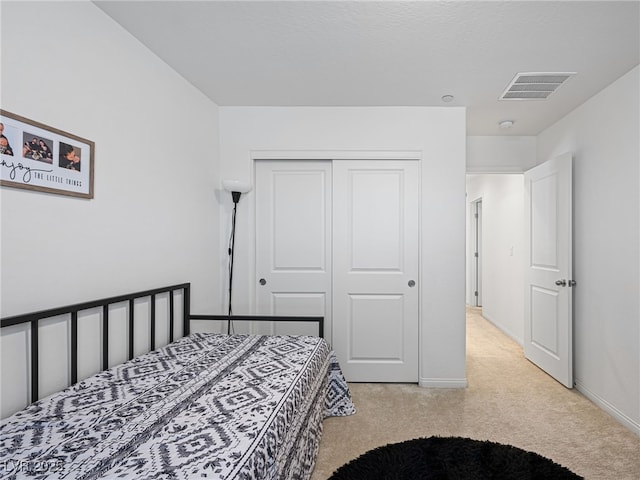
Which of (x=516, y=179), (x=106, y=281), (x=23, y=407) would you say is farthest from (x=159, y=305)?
(x=516, y=179)

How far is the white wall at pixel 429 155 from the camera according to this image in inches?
119

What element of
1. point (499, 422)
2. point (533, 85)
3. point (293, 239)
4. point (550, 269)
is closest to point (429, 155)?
point (533, 85)

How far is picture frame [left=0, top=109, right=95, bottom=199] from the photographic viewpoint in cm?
133

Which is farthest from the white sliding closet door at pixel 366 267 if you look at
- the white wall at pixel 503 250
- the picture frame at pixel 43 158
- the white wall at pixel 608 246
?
the white wall at pixel 503 250

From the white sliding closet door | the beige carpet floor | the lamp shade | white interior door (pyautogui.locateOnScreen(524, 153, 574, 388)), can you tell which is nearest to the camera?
the beige carpet floor

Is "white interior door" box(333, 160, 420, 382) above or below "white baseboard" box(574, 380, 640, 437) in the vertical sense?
above

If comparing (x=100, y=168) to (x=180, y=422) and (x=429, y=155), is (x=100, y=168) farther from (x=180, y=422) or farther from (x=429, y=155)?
(x=429, y=155)

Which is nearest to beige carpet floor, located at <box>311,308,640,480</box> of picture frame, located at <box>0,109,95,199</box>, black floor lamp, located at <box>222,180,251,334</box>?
black floor lamp, located at <box>222,180,251,334</box>

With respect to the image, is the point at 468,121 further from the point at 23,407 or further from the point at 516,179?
the point at 23,407

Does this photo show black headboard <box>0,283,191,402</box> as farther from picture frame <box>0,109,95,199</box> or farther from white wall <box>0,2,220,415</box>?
picture frame <box>0,109,95,199</box>

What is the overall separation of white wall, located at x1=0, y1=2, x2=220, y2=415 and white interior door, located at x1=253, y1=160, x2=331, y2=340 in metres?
0.61

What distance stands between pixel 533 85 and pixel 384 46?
1.30 metres

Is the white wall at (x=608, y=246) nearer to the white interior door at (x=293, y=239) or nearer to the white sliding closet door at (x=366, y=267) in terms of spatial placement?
the white sliding closet door at (x=366, y=267)

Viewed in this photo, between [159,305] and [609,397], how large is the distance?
3.24 metres
